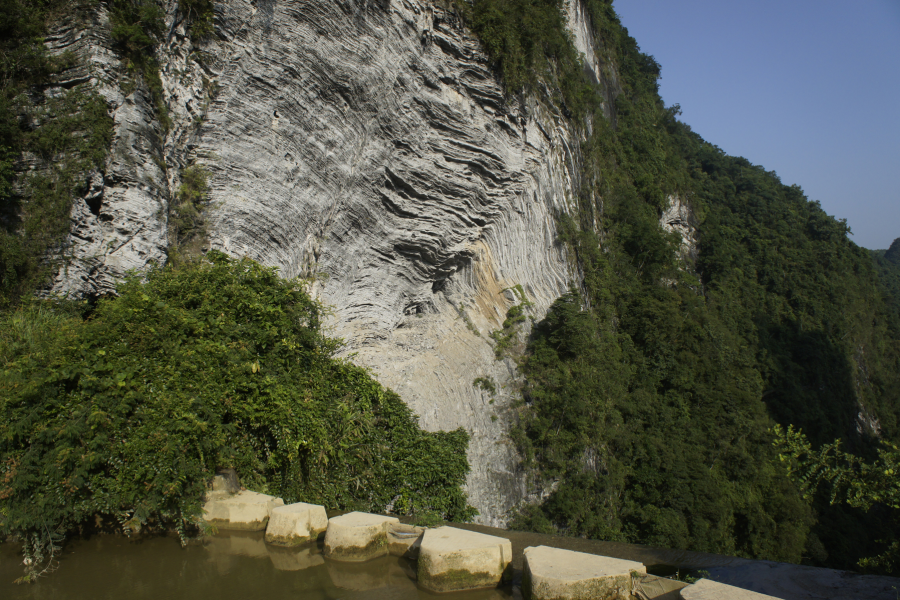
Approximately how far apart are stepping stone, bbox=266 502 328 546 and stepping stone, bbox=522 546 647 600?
80.7 inches

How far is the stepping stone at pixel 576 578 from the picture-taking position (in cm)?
314

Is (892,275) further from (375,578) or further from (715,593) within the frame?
(375,578)

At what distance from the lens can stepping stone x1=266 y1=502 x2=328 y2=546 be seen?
14.0 ft

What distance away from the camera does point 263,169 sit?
919 centimetres

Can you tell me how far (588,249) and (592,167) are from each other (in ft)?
14.2

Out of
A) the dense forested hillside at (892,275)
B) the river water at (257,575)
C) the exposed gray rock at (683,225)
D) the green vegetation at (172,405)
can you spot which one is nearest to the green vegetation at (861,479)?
the river water at (257,575)

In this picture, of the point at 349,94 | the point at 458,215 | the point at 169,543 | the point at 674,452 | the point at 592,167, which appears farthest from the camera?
the point at 592,167

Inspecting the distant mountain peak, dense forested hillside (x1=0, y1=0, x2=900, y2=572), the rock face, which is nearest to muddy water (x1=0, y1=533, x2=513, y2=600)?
dense forested hillside (x1=0, y1=0, x2=900, y2=572)

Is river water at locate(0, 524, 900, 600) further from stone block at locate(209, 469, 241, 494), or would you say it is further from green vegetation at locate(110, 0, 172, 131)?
green vegetation at locate(110, 0, 172, 131)

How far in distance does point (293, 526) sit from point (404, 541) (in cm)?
107

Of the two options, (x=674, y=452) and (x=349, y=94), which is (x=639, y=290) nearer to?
(x=674, y=452)

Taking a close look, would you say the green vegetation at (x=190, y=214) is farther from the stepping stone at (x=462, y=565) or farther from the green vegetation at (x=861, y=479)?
the green vegetation at (x=861, y=479)

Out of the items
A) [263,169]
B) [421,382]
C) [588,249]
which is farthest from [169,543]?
[588,249]

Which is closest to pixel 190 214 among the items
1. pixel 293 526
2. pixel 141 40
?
pixel 141 40
